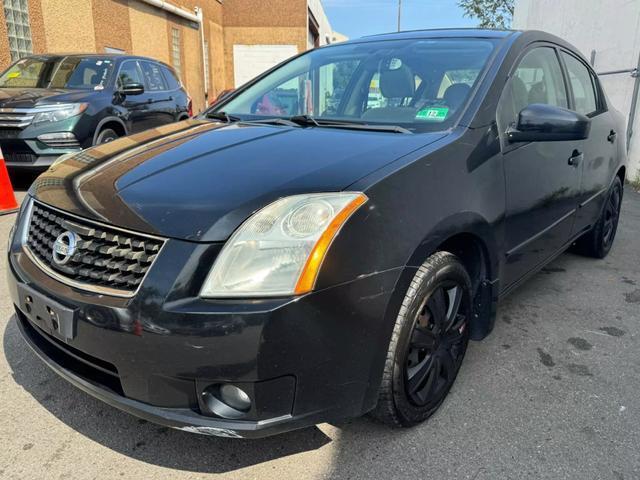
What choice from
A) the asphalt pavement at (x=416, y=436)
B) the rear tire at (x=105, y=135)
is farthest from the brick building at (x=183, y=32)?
the asphalt pavement at (x=416, y=436)

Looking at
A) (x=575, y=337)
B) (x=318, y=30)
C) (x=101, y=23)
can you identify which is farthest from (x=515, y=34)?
(x=318, y=30)

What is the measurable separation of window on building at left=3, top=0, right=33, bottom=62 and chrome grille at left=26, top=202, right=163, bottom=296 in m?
11.0

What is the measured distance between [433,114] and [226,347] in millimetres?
1491

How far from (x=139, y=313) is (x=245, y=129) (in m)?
1.25

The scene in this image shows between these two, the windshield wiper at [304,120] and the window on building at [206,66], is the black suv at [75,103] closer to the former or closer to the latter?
the windshield wiper at [304,120]

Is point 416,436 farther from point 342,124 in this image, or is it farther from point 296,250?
point 342,124

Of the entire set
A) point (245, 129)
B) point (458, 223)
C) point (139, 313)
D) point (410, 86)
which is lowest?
point (139, 313)

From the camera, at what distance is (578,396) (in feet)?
8.11

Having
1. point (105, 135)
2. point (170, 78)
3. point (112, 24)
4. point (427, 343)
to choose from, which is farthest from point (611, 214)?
point (112, 24)

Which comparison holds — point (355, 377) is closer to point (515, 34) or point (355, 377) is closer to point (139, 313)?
point (139, 313)

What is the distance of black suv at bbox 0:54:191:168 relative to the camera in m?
5.99

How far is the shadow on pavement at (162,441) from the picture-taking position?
2.00m

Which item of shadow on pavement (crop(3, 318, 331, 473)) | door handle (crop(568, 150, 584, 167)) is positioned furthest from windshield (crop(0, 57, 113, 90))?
door handle (crop(568, 150, 584, 167))

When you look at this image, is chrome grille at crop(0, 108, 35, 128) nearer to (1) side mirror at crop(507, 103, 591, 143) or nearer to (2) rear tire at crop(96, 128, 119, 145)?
(2) rear tire at crop(96, 128, 119, 145)
